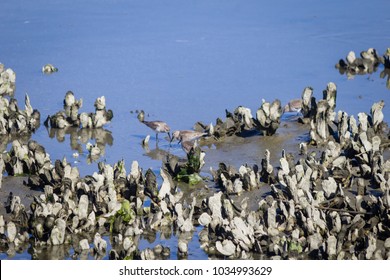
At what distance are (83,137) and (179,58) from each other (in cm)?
401

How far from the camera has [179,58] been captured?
50.1 ft

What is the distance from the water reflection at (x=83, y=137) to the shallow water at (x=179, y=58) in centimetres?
3

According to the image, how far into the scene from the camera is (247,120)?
1112cm

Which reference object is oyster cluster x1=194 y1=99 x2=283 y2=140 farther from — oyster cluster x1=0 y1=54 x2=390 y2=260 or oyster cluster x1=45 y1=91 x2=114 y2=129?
oyster cluster x1=45 y1=91 x2=114 y2=129

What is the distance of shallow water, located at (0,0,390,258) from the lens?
38.9ft

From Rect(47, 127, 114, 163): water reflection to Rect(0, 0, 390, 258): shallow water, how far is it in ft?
0.11

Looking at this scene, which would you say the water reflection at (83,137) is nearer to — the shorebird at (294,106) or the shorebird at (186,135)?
the shorebird at (186,135)

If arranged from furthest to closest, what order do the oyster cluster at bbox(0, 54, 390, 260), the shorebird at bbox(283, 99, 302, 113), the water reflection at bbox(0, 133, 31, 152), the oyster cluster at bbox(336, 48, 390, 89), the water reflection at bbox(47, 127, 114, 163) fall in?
the oyster cluster at bbox(336, 48, 390, 89) → the shorebird at bbox(283, 99, 302, 113) → the water reflection at bbox(0, 133, 31, 152) → the water reflection at bbox(47, 127, 114, 163) → the oyster cluster at bbox(0, 54, 390, 260)

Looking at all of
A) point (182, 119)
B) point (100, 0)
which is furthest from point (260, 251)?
point (100, 0)

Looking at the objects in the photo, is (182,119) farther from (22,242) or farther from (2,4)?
(2,4)

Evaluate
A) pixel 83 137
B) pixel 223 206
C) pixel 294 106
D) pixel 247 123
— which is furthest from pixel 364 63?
pixel 223 206

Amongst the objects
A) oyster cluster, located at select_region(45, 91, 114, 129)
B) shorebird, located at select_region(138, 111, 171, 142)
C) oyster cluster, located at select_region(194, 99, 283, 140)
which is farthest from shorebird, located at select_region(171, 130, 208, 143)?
oyster cluster, located at select_region(45, 91, 114, 129)

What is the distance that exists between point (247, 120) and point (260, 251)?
3455 millimetres

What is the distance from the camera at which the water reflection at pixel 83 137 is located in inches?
440
